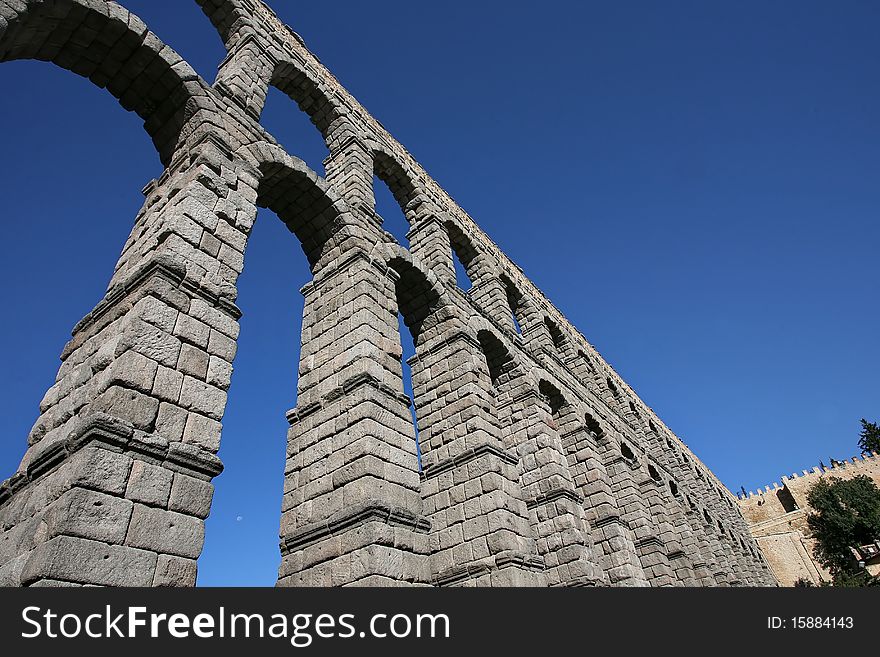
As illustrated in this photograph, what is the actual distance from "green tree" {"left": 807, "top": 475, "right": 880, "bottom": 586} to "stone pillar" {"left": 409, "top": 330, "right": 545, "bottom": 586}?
40066 millimetres

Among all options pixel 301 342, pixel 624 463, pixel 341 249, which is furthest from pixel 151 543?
pixel 624 463

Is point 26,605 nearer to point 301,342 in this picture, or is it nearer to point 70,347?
point 70,347

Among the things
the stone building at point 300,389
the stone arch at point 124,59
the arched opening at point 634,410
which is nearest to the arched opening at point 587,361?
the arched opening at point 634,410

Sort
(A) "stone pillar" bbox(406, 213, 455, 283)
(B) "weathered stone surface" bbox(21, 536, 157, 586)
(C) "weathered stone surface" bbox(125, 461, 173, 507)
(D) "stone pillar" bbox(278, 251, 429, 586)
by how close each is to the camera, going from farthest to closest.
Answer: (A) "stone pillar" bbox(406, 213, 455, 283)
(D) "stone pillar" bbox(278, 251, 429, 586)
(C) "weathered stone surface" bbox(125, 461, 173, 507)
(B) "weathered stone surface" bbox(21, 536, 157, 586)

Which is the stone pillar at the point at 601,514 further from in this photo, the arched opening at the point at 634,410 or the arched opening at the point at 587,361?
the arched opening at the point at 634,410

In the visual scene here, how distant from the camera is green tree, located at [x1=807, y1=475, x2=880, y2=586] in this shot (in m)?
37.1

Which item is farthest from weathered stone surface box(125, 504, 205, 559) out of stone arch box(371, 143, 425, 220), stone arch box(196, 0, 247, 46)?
stone arch box(371, 143, 425, 220)

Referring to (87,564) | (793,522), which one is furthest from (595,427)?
(793,522)

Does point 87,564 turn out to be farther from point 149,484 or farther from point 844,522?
point 844,522

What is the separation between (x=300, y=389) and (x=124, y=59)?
5.70m

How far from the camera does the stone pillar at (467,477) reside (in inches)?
297

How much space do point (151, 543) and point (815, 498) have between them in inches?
1992

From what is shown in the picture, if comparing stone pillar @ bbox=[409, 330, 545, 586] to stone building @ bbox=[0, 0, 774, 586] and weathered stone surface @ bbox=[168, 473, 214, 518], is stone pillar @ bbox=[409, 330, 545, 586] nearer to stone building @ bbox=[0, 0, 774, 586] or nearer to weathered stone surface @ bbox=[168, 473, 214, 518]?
stone building @ bbox=[0, 0, 774, 586]

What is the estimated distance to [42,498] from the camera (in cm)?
403
